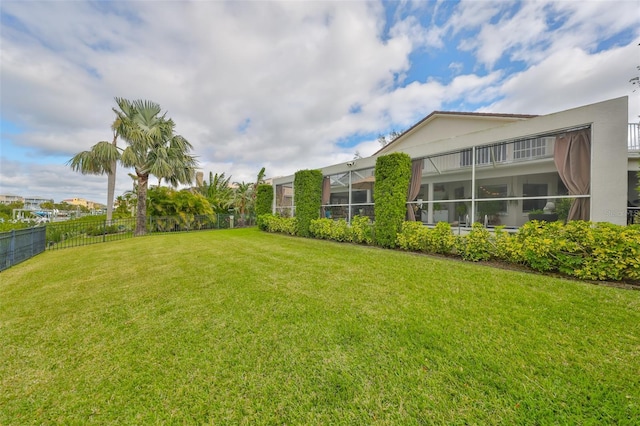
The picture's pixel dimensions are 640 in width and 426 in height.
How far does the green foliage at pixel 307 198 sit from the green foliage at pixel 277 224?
701mm

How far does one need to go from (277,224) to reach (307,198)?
311cm

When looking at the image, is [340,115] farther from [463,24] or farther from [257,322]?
[257,322]

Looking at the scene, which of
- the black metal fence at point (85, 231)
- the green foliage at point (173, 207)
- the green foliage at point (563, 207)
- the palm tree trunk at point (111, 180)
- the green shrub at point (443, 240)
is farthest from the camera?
the green foliage at point (173, 207)

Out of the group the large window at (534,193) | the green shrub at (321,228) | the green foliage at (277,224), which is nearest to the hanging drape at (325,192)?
the green shrub at (321,228)

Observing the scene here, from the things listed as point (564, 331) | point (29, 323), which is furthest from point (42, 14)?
point (564, 331)

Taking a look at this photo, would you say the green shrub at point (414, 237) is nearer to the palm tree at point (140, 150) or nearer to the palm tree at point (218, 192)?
the palm tree at point (140, 150)

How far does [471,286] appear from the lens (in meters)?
3.93

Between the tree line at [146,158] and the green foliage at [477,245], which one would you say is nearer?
the green foliage at [477,245]

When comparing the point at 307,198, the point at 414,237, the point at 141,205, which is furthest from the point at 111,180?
the point at 414,237

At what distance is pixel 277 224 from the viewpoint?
13.2 metres

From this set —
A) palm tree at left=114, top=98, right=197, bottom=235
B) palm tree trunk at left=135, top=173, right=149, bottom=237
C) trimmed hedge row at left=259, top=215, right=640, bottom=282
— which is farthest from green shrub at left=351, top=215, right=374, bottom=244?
palm tree trunk at left=135, top=173, right=149, bottom=237

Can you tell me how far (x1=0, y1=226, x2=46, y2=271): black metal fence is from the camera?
259 inches

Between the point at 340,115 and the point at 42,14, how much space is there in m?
13.7

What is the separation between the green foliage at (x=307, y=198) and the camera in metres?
11.1
